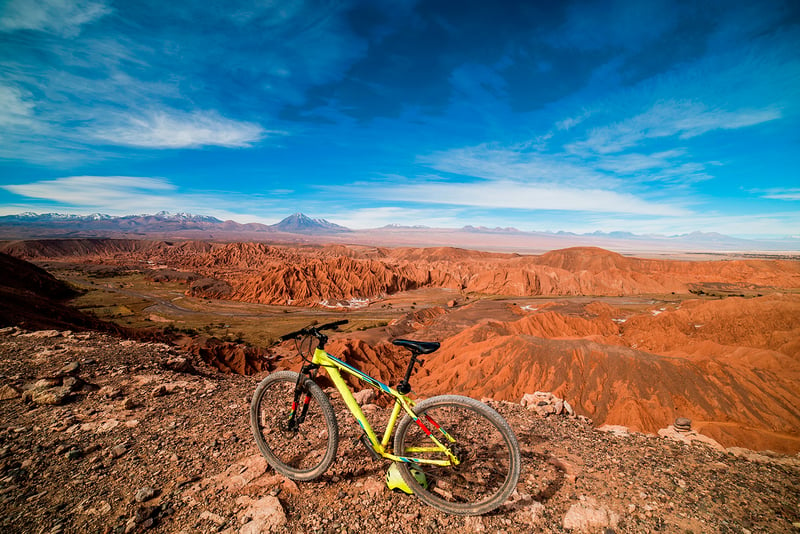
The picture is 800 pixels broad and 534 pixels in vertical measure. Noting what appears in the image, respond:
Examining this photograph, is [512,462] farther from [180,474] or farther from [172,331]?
[172,331]

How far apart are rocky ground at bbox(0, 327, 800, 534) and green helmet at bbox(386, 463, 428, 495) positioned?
0.11 metres

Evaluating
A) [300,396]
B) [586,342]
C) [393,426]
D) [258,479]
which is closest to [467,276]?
[586,342]

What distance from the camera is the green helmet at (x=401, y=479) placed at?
3.50 m

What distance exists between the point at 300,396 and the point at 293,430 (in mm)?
595

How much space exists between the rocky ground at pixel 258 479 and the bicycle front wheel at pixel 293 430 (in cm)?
19

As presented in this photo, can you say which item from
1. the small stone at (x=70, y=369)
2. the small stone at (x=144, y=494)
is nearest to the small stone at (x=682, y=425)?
the small stone at (x=144, y=494)

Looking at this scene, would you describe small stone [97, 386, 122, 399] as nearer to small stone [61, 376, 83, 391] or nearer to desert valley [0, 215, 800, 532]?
desert valley [0, 215, 800, 532]

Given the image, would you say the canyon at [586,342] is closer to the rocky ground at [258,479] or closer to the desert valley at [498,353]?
the desert valley at [498,353]

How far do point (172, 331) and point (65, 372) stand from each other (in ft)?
103

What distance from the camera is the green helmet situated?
350 cm

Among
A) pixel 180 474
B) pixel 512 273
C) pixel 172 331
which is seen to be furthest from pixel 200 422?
pixel 512 273

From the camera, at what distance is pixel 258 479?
3.79 meters

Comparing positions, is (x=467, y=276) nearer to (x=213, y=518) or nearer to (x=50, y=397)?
(x=50, y=397)

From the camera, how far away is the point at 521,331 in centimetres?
2945
